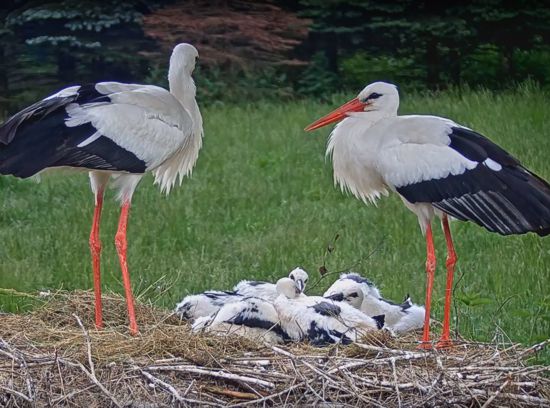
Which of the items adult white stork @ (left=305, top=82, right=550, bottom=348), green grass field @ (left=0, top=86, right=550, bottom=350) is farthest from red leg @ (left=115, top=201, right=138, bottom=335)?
adult white stork @ (left=305, top=82, right=550, bottom=348)

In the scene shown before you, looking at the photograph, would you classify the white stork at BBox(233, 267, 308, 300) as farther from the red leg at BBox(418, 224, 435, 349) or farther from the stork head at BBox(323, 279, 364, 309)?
the red leg at BBox(418, 224, 435, 349)

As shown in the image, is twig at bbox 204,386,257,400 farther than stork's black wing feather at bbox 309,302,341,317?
No

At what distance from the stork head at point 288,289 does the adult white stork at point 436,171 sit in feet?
2.45

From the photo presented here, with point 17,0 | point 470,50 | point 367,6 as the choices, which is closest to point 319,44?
point 367,6

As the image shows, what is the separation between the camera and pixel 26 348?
273 inches

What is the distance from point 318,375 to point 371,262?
3.81 m

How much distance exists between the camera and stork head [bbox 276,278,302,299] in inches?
299

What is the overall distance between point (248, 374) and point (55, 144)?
1767 mm

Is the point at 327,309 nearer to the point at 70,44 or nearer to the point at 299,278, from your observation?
the point at 299,278

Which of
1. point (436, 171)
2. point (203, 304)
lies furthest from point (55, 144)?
point (436, 171)

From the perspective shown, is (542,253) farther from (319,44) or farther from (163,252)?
(319,44)

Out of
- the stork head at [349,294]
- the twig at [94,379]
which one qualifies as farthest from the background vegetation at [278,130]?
the twig at [94,379]

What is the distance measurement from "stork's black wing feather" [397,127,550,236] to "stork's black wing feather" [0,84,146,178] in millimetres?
1654

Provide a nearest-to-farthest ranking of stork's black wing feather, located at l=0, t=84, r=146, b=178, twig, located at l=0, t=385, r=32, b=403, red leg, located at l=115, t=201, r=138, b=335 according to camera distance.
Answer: twig, located at l=0, t=385, r=32, b=403 → stork's black wing feather, located at l=0, t=84, r=146, b=178 → red leg, located at l=115, t=201, r=138, b=335
